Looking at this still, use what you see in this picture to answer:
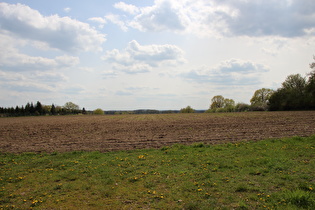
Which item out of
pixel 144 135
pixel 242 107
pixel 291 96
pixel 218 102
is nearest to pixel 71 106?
pixel 218 102

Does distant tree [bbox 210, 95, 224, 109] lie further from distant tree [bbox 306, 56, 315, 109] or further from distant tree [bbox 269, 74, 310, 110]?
distant tree [bbox 306, 56, 315, 109]

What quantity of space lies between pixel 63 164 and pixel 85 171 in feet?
6.94

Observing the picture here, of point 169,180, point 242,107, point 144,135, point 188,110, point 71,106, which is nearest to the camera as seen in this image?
point 169,180

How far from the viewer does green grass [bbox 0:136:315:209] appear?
634 centimetres

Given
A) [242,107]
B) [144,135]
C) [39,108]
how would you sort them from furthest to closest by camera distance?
[39,108]
[242,107]
[144,135]

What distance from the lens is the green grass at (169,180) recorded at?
634 cm

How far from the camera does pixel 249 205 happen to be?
19.4ft

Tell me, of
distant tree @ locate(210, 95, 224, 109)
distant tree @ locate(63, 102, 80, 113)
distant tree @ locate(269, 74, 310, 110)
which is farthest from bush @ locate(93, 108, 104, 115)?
distant tree @ locate(269, 74, 310, 110)

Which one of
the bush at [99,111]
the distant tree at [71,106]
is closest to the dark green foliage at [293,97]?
the bush at [99,111]

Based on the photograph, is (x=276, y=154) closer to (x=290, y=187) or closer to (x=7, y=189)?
(x=290, y=187)

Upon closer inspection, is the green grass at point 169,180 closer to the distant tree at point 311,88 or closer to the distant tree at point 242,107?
the distant tree at point 311,88

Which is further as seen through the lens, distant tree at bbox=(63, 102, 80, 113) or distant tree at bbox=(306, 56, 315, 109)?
distant tree at bbox=(63, 102, 80, 113)

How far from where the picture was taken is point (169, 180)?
8.23m

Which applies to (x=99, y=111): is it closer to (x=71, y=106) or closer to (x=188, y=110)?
(x=71, y=106)
